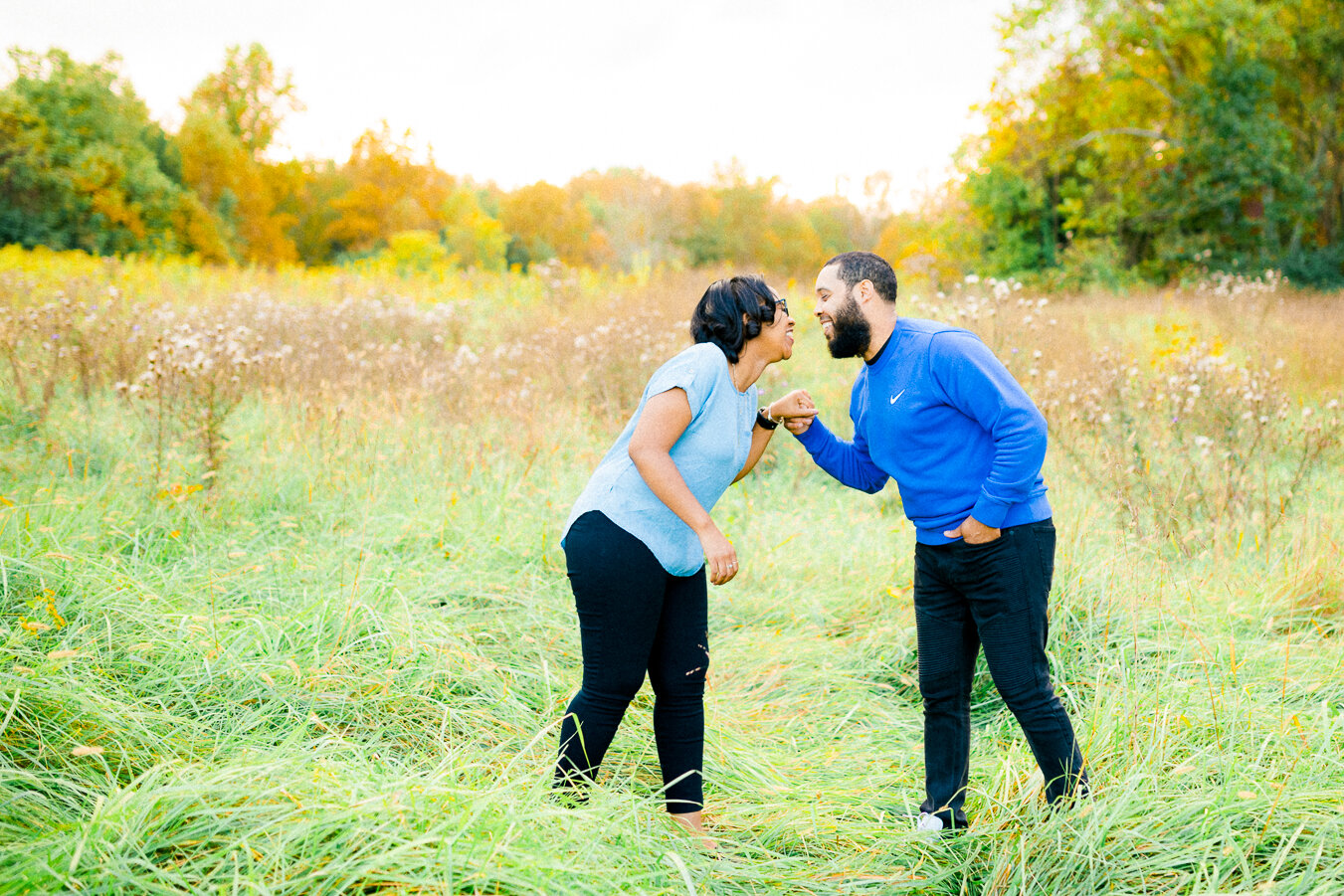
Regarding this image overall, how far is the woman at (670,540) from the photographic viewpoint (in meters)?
2.23

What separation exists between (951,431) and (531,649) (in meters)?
2.05

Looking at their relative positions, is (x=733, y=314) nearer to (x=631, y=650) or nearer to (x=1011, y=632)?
(x=631, y=650)

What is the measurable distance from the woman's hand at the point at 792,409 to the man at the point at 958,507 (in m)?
0.19

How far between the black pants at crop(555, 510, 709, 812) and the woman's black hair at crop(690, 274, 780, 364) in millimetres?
610

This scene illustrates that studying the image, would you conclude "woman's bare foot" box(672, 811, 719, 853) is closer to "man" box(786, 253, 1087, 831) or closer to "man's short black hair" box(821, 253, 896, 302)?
"man" box(786, 253, 1087, 831)

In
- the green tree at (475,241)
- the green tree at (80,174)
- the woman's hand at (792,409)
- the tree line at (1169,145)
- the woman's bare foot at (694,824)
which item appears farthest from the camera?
the green tree at (475,241)

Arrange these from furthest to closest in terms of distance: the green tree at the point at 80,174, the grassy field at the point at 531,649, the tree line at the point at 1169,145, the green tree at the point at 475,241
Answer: the green tree at the point at 475,241 < the green tree at the point at 80,174 < the tree line at the point at 1169,145 < the grassy field at the point at 531,649

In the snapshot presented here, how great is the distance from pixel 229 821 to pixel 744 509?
4.00 metres

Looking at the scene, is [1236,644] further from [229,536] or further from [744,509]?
[229,536]

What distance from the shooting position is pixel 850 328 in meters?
2.49

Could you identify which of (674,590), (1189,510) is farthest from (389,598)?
(1189,510)

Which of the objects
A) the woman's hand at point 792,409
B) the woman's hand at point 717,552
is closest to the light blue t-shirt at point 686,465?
the woman's hand at point 717,552

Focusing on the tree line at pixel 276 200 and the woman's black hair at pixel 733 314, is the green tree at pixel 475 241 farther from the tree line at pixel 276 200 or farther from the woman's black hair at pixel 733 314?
the woman's black hair at pixel 733 314

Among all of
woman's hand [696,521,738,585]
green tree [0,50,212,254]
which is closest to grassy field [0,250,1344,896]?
woman's hand [696,521,738,585]
